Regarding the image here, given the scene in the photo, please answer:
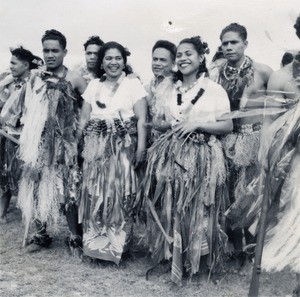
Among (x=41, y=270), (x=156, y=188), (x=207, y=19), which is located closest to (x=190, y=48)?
(x=207, y=19)

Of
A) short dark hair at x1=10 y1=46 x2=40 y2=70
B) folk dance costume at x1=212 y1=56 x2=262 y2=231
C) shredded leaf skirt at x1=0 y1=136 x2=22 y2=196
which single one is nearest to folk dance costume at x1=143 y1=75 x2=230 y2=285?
folk dance costume at x1=212 y1=56 x2=262 y2=231

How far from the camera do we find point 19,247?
475cm

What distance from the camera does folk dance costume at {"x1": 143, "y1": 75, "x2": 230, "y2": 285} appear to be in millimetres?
3775

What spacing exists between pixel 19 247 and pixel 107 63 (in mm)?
2042

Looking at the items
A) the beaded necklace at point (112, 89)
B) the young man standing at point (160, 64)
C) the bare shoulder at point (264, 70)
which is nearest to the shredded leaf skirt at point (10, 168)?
the beaded necklace at point (112, 89)

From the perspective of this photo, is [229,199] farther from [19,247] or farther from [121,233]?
[19,247]

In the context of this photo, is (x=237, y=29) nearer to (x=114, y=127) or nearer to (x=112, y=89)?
(x=112, y=89)

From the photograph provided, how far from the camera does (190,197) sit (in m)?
3.79

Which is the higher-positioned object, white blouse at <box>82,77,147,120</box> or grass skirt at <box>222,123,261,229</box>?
white blouse at <box>82,77,147,120</box>

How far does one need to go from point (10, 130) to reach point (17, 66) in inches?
32.4

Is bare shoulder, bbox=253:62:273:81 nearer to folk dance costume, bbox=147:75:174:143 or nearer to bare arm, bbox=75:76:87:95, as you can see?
folk dance costume, bbox=147:75:174:143

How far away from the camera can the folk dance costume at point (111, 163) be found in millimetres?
4191

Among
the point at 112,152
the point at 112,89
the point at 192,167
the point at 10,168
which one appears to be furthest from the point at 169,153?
the point at 10,168

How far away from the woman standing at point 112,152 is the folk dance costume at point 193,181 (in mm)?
427
